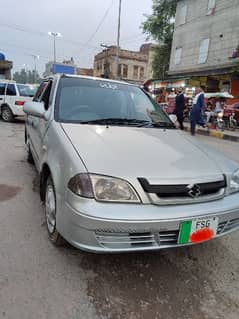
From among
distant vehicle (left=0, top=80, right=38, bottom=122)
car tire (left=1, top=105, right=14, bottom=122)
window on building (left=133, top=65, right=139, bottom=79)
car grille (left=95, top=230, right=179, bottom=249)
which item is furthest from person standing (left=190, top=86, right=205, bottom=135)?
window on building (left=133, top=65, right=139, bottom=79)

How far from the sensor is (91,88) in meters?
3.12

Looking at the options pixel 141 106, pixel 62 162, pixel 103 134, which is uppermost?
pixel 141 106

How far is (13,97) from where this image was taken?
9.89 metres

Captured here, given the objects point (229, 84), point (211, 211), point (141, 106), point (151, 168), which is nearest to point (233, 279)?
point (211, 211)

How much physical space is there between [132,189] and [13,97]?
9.59m

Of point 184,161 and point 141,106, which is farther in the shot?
point 141,106

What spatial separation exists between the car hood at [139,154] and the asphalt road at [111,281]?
84 centimetres

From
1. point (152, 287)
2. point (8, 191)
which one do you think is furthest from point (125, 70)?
point (152, 287)

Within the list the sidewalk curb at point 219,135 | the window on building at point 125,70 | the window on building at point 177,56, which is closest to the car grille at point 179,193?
the sidewalk curb at point 219,135

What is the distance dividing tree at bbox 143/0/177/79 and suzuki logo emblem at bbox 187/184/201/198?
25.8m

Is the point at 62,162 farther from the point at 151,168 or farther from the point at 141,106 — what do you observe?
the point at 141,106

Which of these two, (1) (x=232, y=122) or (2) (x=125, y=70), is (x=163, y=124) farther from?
(2) (x=125, y=70)

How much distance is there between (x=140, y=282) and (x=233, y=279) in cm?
79

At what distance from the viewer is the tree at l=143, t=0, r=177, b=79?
1029 inches
